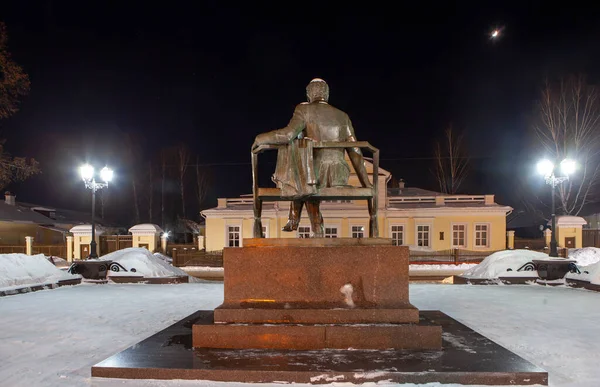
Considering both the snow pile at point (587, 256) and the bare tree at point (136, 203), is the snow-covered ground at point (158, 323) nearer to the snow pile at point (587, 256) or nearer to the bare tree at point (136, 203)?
the snow pile at point (587, 256)

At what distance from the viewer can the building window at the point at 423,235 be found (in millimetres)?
A: 29156

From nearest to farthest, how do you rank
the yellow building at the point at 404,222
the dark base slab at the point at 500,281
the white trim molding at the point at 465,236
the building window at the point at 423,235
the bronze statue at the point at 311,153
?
the bronze statue at the point at 311,153
the dark base slab at the point at 500,281
the yellow building at the point at 404,222
the white trim molding at the point at 465,236
the building window at the point at 423,235

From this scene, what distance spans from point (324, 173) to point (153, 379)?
2688mm

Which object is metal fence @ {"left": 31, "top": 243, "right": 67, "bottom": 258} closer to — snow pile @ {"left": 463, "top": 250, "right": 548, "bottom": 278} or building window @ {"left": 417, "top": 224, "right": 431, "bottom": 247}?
snow pile @ {"left": 463, "top": 250, "right": 548, "bottom": 278}

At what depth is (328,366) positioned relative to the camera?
380 centimetres

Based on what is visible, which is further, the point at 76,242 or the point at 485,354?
the point at 76,242

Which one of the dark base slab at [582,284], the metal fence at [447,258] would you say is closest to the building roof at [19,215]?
the metal fence at [447,258]

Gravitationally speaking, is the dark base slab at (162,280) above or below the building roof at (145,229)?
below

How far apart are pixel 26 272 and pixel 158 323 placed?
22.0ft

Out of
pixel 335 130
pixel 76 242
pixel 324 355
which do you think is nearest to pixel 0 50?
pixel 76 242

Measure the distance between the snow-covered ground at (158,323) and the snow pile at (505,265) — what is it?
90cm

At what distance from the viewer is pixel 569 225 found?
73.9 ft

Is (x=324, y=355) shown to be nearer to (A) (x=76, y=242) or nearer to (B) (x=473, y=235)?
(A) (x=76, y=242)

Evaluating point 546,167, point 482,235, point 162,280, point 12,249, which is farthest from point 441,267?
point 12,249
